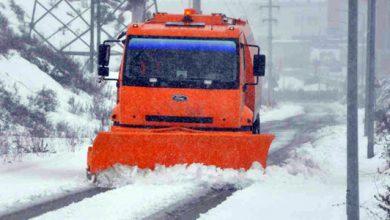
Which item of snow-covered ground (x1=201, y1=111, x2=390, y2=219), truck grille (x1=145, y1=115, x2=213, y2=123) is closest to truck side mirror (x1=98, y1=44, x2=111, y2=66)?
truck grille (x1=145, y1=115, x2=213, y2=123)

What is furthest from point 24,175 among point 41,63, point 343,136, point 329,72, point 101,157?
point 329,72

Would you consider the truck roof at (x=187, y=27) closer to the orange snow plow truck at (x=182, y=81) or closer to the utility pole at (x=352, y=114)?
the orange snow plow truck at (x=182, y=81)

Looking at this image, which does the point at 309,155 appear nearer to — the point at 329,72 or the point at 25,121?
the point at 25,121

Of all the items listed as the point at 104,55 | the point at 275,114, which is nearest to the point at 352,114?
the point at 104,55

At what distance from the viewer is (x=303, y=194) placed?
12414 mm

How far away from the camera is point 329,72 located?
340ft

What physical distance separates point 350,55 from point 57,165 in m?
8.61

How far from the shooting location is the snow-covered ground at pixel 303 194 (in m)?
10.4

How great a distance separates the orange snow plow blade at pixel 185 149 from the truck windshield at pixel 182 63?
148 cm

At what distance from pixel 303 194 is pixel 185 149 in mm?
2215

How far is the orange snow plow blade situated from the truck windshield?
148cm

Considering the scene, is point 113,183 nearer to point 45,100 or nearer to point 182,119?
point 182,119

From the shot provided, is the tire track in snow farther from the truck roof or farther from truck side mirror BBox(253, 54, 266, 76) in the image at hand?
truck side mirror BBox(253, 54, 266, 76)

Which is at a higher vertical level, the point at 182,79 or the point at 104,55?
the point at 104,55
